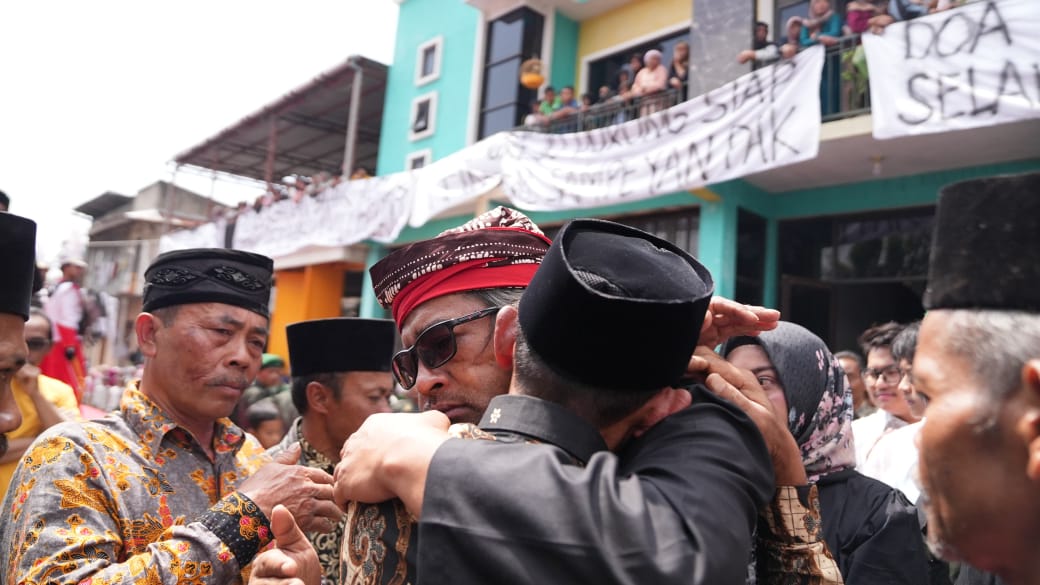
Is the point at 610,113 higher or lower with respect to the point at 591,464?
higher

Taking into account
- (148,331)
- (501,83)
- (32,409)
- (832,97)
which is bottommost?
(32,409)

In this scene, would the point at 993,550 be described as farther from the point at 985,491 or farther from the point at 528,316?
the point at 528,316

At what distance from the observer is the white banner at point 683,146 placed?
660cm

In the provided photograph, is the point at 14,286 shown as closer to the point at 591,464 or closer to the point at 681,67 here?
the point at 591,464

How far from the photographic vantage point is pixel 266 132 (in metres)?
17.1

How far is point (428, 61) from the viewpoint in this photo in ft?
47.8

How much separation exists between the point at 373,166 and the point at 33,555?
738 inches

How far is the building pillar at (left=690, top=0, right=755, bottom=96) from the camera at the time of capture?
8734mm

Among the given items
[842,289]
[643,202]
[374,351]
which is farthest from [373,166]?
[374,351]

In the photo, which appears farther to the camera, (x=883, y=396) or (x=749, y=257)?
(x=749, y=257)

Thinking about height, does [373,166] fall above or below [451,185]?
above

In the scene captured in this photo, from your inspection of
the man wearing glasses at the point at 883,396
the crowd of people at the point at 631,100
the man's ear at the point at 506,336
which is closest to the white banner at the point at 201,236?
the crowd of people at the point at 631,100

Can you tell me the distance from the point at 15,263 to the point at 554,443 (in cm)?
191

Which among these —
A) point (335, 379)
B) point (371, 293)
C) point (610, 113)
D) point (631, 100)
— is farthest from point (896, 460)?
point (371, 293)
